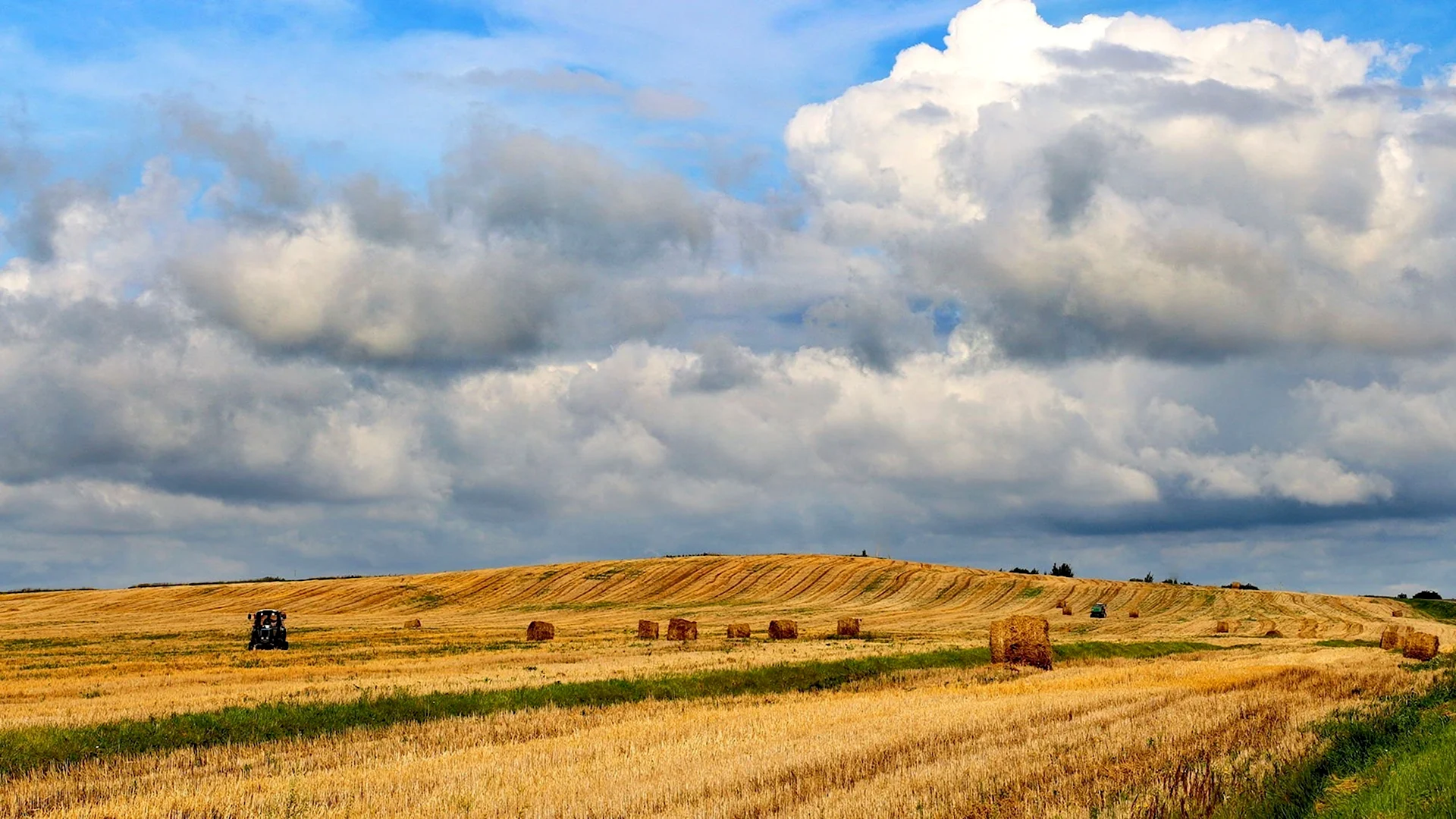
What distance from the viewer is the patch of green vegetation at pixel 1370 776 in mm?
9664

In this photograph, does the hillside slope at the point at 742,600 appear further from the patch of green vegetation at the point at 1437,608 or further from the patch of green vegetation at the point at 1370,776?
the patch of green vegetation at the point at 1370,776

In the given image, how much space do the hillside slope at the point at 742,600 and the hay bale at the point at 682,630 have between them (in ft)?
31.7

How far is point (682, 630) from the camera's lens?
4503 cm

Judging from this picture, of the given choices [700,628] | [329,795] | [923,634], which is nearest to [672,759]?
[329,795]

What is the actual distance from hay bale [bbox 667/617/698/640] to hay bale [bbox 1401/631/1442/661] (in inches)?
947

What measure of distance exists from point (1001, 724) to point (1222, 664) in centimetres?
1749

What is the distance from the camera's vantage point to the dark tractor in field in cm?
4238

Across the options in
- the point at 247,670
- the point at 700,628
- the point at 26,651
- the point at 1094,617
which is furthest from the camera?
the point at 1094,617

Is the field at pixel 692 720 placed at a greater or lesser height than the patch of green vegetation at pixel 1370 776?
lesser

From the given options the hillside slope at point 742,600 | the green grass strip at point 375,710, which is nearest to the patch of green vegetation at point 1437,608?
the hillside slope at point 742,600

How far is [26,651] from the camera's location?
41.9 meters

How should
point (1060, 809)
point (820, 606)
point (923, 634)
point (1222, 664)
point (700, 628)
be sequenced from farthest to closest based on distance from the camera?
point (820, 606) < point (700, 628) < point (923, 634) < point (1222, 664) < point (1060, 809)

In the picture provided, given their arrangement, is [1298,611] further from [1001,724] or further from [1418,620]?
[1001,724]

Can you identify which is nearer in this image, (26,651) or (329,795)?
(329,795)
